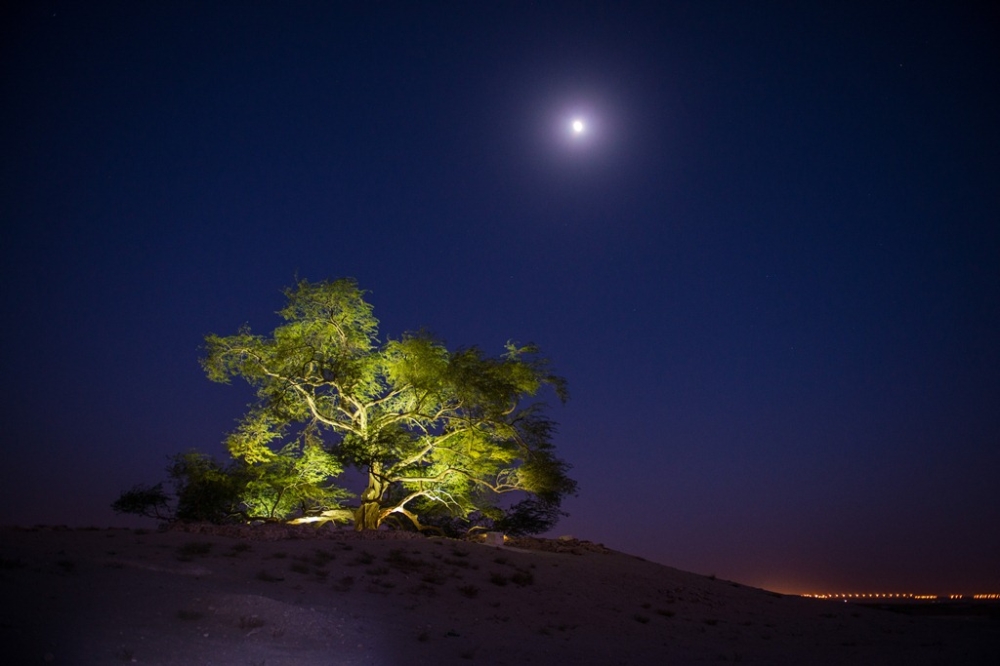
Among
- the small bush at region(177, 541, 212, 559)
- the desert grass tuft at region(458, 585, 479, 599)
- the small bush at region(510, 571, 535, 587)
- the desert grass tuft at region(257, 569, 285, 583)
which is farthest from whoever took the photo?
the small bush at region(510, 571, 535, 587)

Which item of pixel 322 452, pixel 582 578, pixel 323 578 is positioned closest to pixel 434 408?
pixel 322 452

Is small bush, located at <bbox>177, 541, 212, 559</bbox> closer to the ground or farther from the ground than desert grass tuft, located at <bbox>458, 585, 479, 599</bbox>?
closer to the ground

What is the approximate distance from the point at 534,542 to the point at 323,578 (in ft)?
36.2

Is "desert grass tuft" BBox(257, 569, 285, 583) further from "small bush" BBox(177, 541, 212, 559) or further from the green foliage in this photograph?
the green foliage

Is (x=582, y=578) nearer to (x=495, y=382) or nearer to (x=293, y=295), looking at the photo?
(x=495, y=382)

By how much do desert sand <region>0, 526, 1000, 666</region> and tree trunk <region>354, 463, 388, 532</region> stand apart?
5036mm

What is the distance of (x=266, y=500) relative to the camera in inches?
921

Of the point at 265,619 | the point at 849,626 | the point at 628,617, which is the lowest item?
the point at 265,619

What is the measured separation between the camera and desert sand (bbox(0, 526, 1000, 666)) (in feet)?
23.6

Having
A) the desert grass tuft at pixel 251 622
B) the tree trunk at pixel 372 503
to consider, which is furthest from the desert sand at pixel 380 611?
the tree trunk at pixel 372 503

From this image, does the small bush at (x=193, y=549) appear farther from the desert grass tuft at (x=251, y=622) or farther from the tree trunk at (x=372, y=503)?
the tree trunk at (x=372, y=503)

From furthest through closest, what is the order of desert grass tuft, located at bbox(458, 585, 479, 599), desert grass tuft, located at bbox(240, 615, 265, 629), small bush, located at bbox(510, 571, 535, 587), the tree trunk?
1. the tree trunk
2. small bush, located at bbox(510, 571, 535, 587)
3. desert grass tuft, located at bbox(458, 585, 479, 599)
4. desert grass tuft, located at bbox(240, 615, 265, 629)

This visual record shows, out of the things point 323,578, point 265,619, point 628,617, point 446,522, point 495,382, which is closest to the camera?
point 265,619

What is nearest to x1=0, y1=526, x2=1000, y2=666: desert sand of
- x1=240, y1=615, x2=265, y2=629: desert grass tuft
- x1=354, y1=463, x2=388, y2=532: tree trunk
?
x1=240, y1=615, x2=265, y2=629: desert grass tuft
